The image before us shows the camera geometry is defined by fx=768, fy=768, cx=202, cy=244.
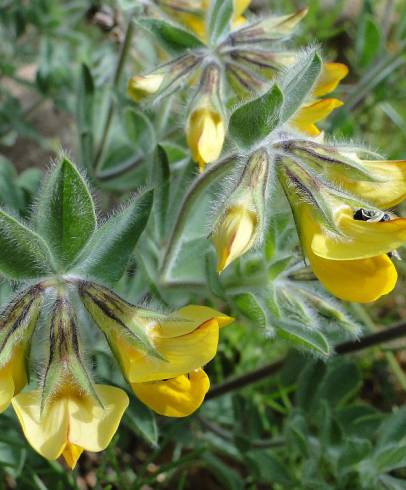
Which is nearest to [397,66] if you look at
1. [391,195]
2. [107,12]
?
[107,12]

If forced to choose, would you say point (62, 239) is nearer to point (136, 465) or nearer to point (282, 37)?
point (282, 37)

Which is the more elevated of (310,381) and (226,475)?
(310,381)

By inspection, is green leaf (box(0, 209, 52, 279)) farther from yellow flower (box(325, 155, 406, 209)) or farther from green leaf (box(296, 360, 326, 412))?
green leaf (box(296, 360, 326, 412))

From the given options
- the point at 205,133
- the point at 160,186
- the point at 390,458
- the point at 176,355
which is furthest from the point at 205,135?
the point at 390,458

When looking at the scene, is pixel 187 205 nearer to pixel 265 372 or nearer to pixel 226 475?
pixel 265 372

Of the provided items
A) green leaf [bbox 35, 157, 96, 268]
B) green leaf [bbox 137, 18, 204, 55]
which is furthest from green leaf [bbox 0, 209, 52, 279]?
green leaf [bbox 137, 18, 204, 55]

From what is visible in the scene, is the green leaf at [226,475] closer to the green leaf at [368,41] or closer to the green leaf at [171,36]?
the green leaf at [171,36]
